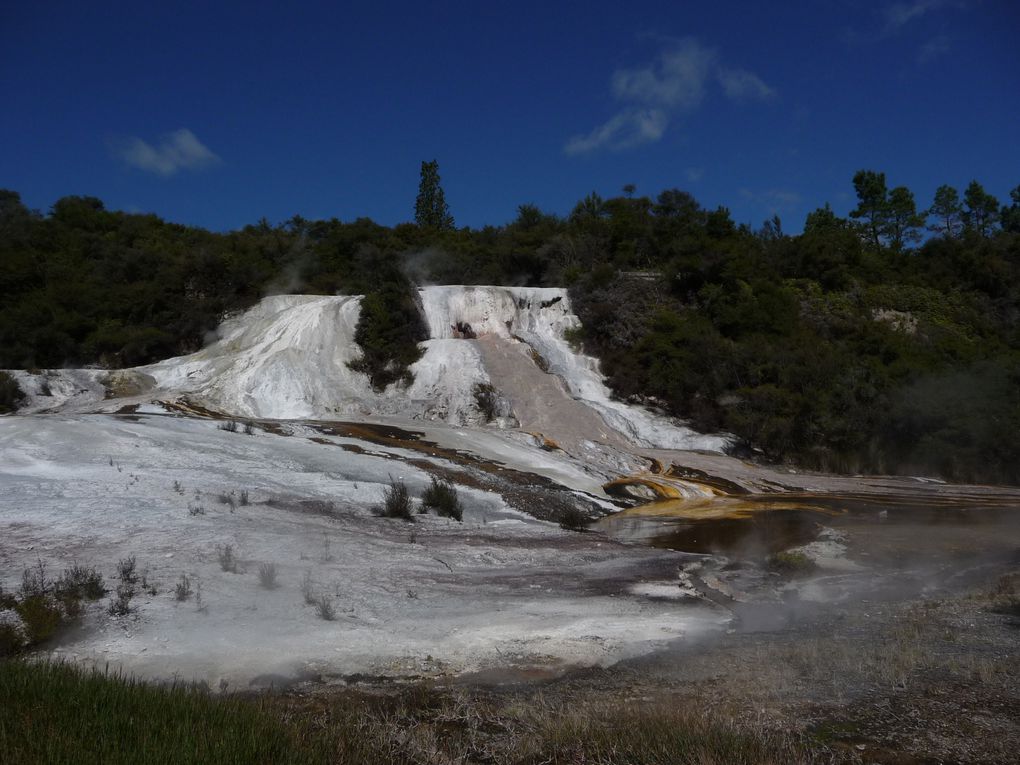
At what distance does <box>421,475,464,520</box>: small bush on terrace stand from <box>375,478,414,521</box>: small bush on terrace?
0.48 meters

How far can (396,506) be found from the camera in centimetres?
1274

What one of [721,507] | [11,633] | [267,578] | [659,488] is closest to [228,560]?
[267,578]

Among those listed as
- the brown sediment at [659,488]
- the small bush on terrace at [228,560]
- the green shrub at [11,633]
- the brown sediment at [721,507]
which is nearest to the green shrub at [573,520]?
the brown sediment at [721,507]

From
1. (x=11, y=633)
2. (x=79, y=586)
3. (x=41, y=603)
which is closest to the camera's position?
(x=11, y=633)

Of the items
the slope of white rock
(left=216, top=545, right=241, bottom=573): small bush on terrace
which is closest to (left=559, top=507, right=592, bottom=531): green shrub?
(left=216, top=545, right=241, bottom=573): small bush on terrace

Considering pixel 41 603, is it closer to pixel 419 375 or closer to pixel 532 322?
pixel 419 375

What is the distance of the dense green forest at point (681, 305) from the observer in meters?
25.3

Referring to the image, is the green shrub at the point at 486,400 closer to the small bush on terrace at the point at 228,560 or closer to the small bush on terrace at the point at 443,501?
the small bush on terrace at the point at 443,501

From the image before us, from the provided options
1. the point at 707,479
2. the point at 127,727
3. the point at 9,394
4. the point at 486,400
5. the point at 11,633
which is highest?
the point at 486,400

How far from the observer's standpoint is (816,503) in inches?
661

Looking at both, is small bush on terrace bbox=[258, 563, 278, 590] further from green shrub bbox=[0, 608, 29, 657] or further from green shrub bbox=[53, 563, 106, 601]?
green shrub bbox=[0, 608, 29, 657]

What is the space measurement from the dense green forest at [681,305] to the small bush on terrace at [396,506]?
15.4 metres

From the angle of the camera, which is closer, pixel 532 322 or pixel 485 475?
pixel 485 475

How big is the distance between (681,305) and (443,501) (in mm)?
24943
